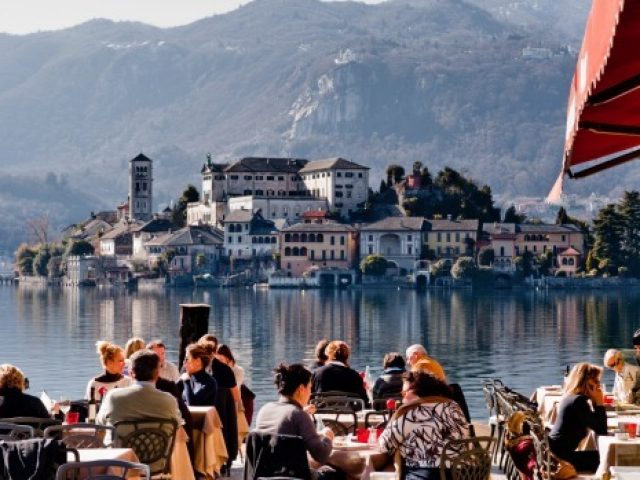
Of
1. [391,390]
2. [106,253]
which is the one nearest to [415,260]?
[106,253]

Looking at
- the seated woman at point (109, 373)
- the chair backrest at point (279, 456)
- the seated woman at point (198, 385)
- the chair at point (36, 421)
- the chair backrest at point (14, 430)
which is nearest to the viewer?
the chair backrest at point (279, 456)

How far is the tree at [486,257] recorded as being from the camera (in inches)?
5325

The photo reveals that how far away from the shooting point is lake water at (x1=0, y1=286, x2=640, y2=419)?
1962 inches

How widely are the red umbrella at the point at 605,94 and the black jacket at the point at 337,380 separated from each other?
17.3ft

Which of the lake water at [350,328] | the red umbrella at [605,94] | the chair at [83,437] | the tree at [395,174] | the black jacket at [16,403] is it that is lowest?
the lake water at [350,328]

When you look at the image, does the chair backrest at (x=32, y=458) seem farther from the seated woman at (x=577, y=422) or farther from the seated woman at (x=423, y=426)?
the seated woman at (x=577, y=422)

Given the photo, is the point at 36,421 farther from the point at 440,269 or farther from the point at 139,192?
the point at 139,192

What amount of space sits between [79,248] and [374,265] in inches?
1445

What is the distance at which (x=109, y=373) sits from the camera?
9.49m

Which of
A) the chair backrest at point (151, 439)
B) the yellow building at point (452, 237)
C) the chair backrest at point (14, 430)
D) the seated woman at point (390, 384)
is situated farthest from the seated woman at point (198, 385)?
the yellow building at point (452, 237)

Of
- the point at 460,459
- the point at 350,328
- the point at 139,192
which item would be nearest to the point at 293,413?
the point at 460,459

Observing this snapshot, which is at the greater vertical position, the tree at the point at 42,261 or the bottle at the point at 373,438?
the tree at the point at 42,261

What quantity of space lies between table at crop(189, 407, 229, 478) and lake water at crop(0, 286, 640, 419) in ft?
69.2

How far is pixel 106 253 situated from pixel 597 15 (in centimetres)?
15374
